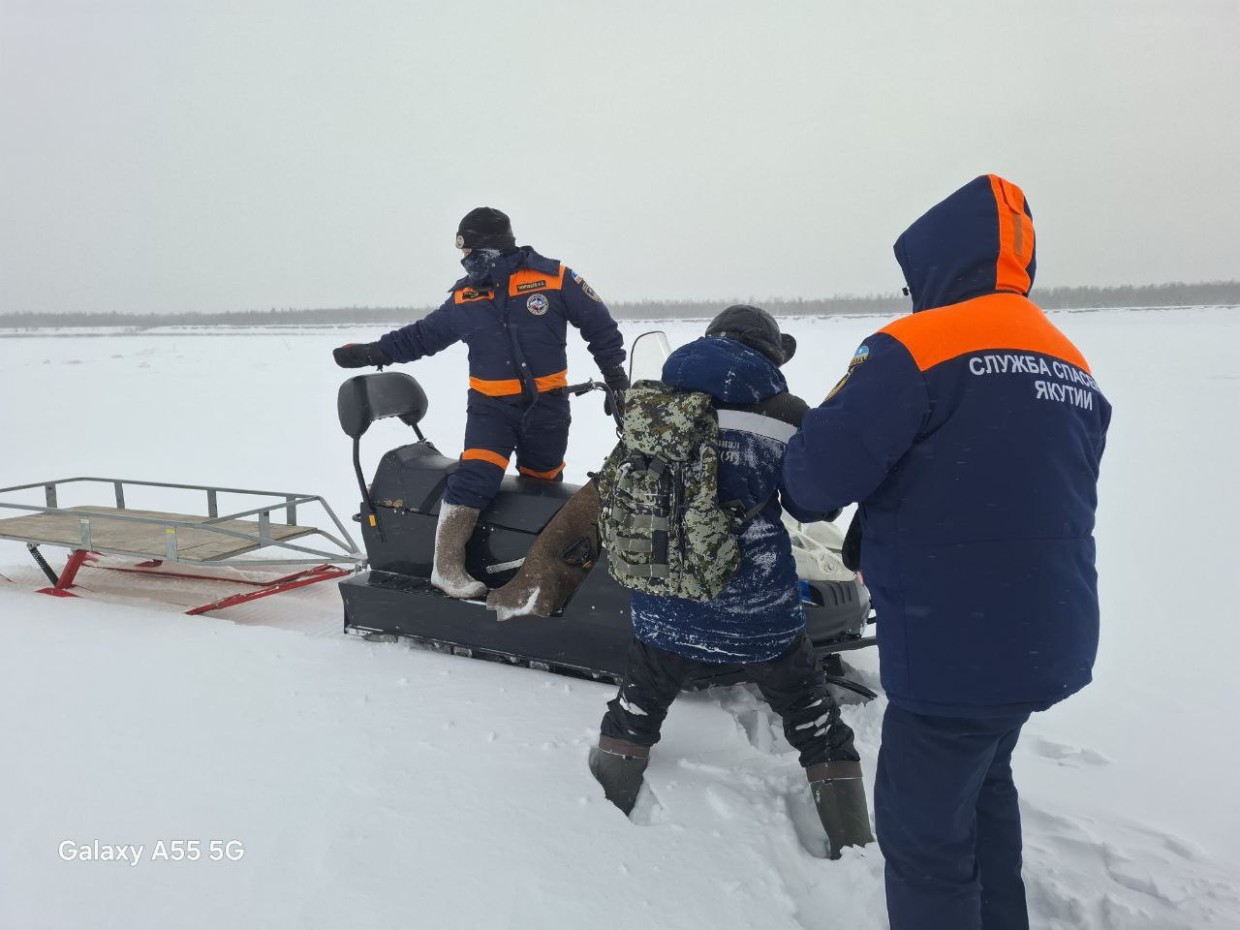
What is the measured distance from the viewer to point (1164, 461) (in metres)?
6.65

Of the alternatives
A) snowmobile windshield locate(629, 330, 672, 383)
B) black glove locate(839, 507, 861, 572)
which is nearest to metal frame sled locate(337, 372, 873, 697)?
snowmobile windshield locate(629, 330, 672, 383)

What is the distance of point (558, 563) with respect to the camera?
2.85 meters

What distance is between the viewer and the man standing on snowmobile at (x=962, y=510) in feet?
4.37

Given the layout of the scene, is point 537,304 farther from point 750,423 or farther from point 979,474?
point 979,474

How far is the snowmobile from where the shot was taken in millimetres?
2727

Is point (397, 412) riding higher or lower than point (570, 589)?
higher

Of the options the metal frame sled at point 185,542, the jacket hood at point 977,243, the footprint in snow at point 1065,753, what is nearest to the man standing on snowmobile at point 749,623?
the jacket hood at point 977,243

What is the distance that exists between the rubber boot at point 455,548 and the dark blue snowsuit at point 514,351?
46mm

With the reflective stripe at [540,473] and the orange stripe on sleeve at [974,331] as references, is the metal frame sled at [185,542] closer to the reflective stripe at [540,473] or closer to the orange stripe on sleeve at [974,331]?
the reflective stripe at [540,473]

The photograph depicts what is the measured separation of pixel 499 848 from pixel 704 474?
103 centimetres

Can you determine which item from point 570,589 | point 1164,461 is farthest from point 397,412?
point 1164,461

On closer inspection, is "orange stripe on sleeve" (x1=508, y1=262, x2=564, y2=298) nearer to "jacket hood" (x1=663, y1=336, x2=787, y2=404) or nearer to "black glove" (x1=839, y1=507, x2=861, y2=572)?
"jacket hood" (x1=663, y1=336, x2=787, y2=404)

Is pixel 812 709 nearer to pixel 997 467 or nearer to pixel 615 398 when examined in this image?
pixel 997 467

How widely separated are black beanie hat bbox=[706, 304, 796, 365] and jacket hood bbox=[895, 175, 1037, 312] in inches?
23.8
